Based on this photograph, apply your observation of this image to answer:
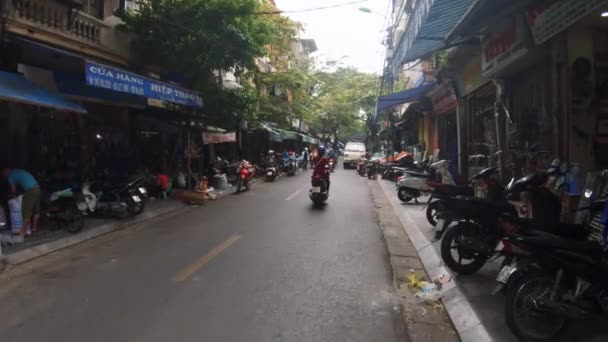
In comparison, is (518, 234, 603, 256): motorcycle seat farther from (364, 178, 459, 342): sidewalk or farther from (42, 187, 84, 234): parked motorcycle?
(42, 187, 84, 234): parked motorcycle

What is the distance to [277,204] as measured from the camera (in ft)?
45.5

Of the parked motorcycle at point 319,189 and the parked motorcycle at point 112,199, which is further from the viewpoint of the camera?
the parked motorcycle at point 319,189

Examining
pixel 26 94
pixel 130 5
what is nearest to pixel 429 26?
pixel 26 94

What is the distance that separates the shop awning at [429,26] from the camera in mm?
7742

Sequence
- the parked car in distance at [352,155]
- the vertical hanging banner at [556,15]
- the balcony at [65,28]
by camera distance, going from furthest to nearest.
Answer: the parked car in distance at [352,155] < the balcony at [65,28] < the vertical hanging banner at [556,15]

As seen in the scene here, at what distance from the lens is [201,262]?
22.8 feet

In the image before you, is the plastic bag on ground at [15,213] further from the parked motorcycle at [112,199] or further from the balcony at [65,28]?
the balcony at [65,28]

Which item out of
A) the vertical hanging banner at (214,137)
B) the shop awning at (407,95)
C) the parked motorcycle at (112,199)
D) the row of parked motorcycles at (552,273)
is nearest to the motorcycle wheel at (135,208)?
the parked motorcycle at (112,199)

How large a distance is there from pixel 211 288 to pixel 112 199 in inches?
253

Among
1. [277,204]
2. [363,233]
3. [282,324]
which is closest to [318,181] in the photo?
[277,204]

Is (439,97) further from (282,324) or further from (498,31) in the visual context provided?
(282,324)

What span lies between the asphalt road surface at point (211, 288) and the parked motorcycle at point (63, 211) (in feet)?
1.90

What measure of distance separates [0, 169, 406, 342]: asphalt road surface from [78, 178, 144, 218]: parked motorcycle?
1.13 metres

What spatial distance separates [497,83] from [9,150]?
10334 millimetres
